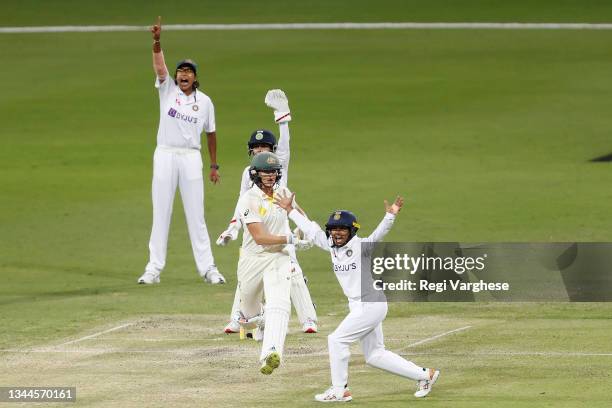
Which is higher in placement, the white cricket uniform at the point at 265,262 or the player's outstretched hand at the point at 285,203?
the player's outstretched hand at the point at 285,203

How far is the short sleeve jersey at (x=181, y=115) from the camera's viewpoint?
18.3 metres

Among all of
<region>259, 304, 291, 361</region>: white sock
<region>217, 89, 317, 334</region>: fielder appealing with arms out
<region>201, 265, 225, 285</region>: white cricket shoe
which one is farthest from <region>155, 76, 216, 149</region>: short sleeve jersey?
<region>259, 304, 291, 361</region>: white sock

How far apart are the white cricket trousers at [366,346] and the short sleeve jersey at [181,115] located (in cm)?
658

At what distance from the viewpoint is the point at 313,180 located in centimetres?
2697

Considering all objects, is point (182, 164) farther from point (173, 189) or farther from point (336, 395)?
point (336, 395)

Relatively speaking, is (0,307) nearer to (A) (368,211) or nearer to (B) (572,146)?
(A) (368,211)

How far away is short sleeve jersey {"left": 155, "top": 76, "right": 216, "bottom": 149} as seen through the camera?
1831cm

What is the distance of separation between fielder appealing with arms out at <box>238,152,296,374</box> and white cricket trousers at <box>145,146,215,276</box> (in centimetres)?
477

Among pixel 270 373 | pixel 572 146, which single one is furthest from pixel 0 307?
pixel 572 146

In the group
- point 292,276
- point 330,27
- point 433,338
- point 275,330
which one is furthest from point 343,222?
point 330,27

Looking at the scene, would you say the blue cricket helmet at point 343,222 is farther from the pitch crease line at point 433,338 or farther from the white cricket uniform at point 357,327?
the pitch crease line at point 433,338

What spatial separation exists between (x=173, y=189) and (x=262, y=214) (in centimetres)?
540

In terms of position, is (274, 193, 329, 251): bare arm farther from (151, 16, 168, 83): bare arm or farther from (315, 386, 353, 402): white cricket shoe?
(151, 16, 168, 83): bare arm

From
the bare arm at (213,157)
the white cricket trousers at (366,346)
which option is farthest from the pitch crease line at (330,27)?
the white cricket trousers at (366,346)
